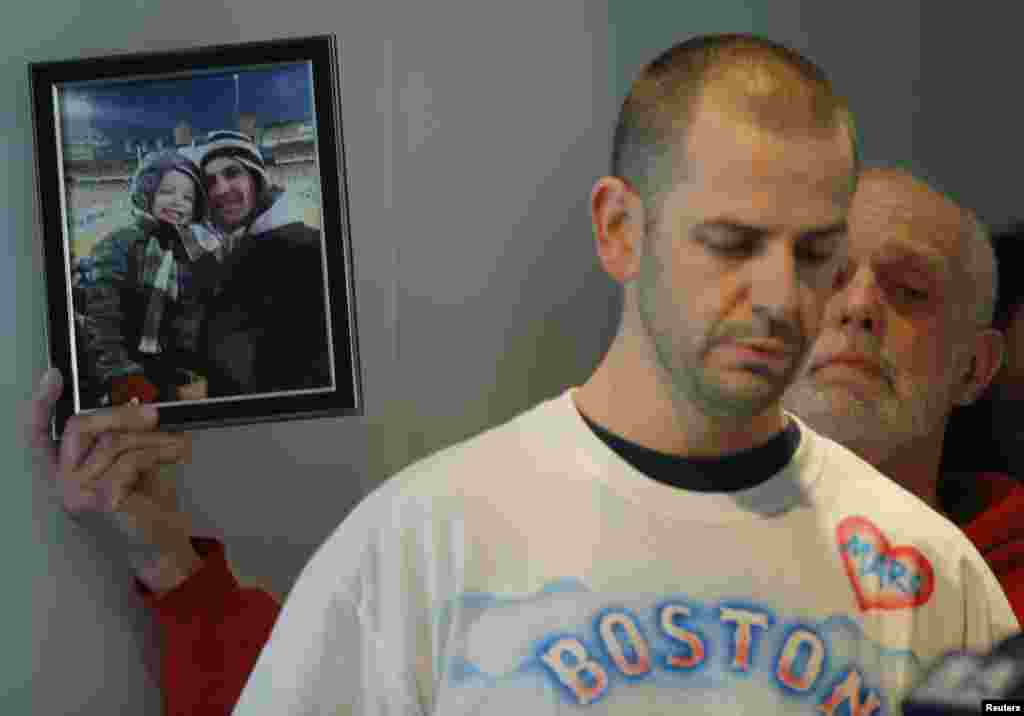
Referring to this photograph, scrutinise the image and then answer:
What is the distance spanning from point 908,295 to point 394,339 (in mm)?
369

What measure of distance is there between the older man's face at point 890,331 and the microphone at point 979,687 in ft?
1.86

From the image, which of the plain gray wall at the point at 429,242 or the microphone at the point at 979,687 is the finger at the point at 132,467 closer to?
the plain gray wall at the point at 429,242

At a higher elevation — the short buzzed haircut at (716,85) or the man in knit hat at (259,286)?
the short buzzed haircut at (716,85)

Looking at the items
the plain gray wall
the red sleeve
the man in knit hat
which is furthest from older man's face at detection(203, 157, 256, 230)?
the red sleeve

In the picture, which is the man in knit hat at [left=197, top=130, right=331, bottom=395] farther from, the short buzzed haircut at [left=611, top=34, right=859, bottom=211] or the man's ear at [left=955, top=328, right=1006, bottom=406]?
the man's ear at [left=955, top=328, right=1006, bottom=406]

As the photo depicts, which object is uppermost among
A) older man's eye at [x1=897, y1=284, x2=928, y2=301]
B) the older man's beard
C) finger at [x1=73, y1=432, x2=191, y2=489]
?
older man's eye at [x1=897, y1=284, x2=928, y2=301]

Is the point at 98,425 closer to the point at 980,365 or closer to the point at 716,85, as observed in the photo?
the point at 716,85

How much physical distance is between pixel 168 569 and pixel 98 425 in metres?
0.11

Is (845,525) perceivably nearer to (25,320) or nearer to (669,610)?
(669,610)

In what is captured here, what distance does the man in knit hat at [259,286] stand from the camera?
0.91 m

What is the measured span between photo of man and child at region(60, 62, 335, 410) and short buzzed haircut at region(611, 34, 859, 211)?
251 millimetres

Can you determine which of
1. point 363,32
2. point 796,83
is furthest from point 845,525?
point 363,32

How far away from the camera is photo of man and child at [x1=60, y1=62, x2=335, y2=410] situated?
907 mm

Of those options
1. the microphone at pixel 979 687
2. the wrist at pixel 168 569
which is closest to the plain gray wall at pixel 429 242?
the wrist at pixel 168 569
